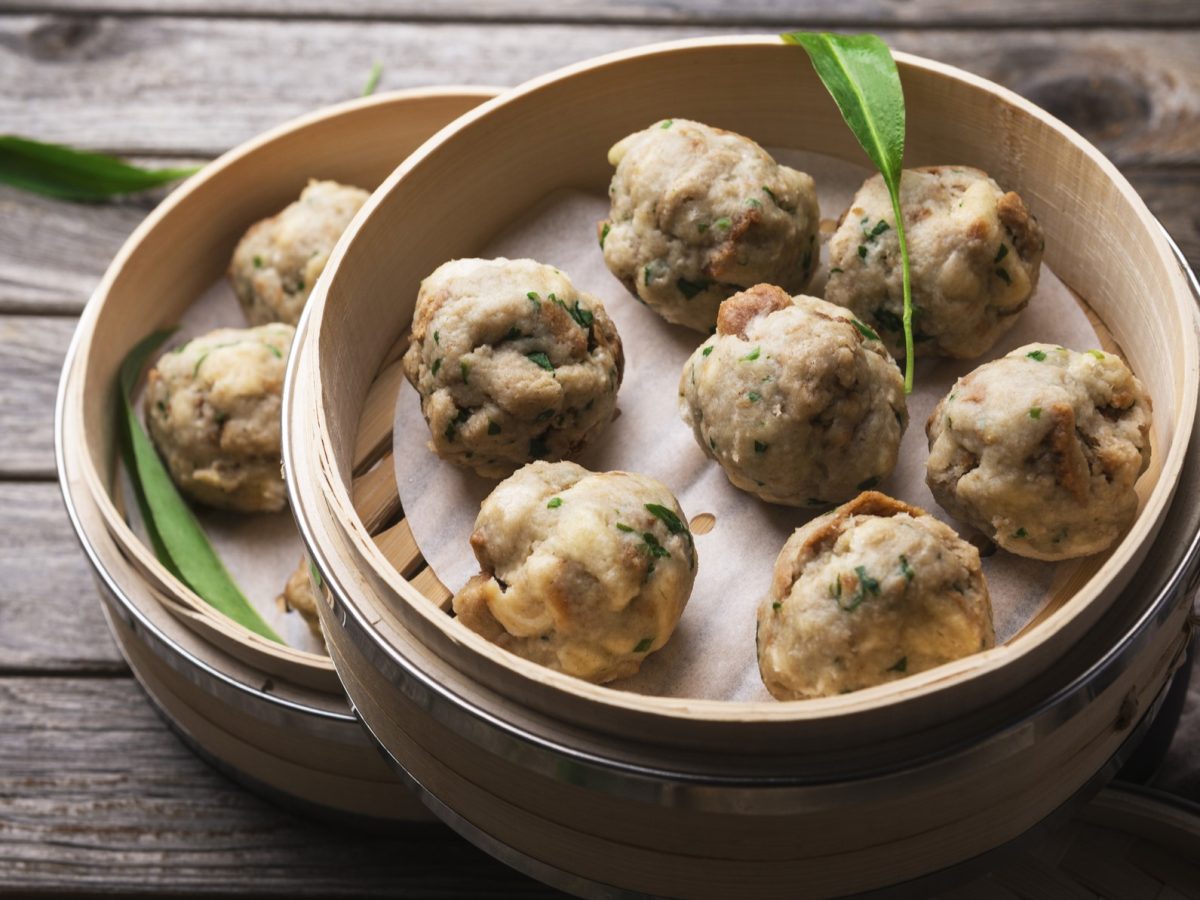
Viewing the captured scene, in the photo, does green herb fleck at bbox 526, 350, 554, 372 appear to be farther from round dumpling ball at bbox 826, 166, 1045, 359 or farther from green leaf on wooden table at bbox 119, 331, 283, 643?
green leaf on wooden table at bbox 119, 331, 283, 643

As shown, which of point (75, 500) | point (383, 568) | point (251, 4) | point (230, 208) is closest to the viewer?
point (383, 568)

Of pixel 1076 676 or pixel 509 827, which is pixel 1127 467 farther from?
pixel 509 827

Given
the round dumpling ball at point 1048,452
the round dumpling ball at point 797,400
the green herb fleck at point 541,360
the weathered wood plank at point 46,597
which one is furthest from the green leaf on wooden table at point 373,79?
the round dumpling ball at point 1048,452

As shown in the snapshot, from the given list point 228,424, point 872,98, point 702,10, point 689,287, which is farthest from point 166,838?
point 702,10

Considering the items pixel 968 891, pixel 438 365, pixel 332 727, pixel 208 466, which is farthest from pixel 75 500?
pixel 968 891

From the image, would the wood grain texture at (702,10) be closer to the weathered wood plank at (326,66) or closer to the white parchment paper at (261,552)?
the weathered wood plank at (326,66)

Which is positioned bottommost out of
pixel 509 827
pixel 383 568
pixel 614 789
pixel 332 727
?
pixel 332 727

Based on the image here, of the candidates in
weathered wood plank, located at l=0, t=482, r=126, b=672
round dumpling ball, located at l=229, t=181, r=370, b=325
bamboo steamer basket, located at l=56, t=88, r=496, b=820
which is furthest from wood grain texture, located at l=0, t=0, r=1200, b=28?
weathered wood plank, located at l=0, t=482, r=126, b=672
